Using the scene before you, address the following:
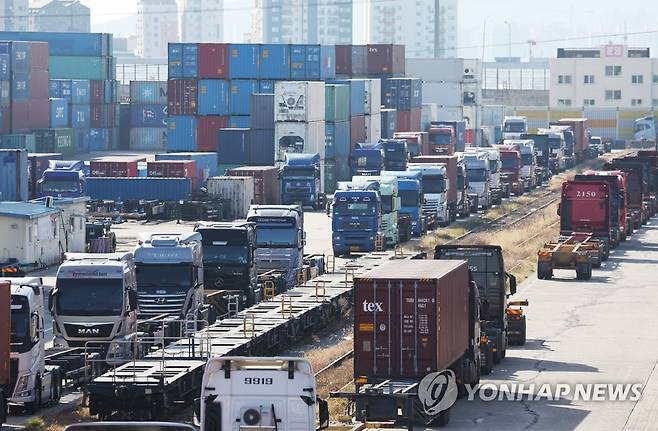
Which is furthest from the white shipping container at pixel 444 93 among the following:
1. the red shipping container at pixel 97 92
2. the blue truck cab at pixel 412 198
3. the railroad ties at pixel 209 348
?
the railroad ties at pixel 209 348

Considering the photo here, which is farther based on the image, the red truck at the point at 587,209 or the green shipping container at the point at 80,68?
the green shipping container at the point at 80,68

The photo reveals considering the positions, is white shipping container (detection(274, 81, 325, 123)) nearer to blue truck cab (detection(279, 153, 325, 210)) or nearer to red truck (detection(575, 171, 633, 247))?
blue truck cab (detection(279, 153, 325, 210))

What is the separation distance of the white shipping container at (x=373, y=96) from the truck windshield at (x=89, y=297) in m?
82.0

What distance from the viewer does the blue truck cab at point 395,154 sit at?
106 metres

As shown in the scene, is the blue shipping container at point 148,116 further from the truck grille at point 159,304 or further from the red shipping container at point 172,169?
the truck grille at point 159,304

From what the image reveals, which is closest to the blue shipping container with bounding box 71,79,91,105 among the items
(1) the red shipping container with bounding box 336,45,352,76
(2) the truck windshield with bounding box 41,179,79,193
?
(1) the red shipping container with bounding box 336,45,352,76

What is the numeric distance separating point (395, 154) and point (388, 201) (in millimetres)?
35314

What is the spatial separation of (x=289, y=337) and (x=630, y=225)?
3965cm

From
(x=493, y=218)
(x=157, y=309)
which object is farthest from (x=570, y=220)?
(x=157, y=309)

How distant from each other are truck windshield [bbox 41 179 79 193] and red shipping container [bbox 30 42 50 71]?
38991mm

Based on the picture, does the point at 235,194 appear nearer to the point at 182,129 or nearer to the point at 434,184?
the point at 434,184

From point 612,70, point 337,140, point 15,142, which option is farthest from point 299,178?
point 612,70

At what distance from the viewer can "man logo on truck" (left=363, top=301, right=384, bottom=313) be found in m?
32.8

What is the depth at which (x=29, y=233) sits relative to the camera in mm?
63844
